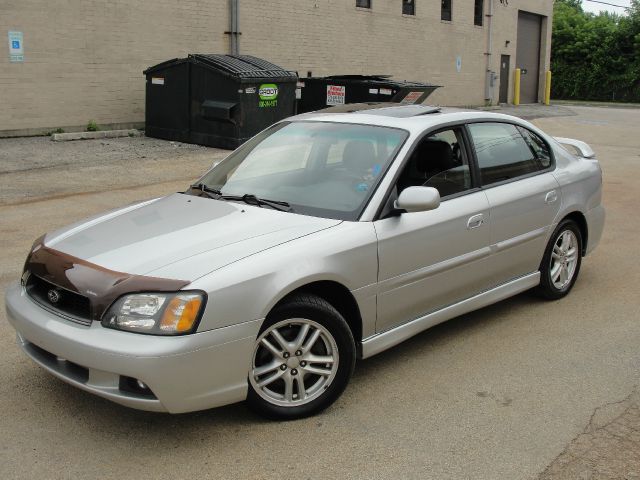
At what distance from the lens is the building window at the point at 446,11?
26.0m

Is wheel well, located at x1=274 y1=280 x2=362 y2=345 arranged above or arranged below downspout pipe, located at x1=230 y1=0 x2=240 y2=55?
below

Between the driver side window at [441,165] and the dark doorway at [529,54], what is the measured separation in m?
28.7

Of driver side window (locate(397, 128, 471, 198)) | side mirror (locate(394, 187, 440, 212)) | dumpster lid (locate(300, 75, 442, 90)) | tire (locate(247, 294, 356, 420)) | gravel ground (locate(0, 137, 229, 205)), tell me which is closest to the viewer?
tire (locate(247, 294, 356, 420))

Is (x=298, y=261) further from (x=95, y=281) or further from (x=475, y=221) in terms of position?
(x=475, y=221)

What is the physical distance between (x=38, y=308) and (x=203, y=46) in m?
14.8

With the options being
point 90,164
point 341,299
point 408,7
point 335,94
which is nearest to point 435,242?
point 341,299

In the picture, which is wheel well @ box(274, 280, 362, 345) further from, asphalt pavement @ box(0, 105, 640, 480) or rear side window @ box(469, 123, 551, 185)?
rear side window @ box(469, 123, 551, 185)

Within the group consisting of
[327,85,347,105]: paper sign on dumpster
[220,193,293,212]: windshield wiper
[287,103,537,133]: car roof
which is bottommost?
[220,193,293,212]: windshield wiper

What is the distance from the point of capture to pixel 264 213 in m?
4.22

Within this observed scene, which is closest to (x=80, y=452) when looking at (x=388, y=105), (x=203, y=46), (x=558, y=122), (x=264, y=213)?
(x=264, y=213)

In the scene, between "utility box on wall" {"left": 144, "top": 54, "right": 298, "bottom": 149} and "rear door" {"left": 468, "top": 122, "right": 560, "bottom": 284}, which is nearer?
"rear door" {"left": 468, "top": 122, "right": 560, "bottom": 284}

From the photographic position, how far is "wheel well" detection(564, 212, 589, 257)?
19.3 feet

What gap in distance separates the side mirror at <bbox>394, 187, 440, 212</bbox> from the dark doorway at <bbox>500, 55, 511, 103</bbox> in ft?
89.7

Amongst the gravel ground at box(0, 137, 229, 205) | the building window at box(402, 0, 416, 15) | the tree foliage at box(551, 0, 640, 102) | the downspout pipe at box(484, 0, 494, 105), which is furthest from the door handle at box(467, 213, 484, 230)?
the tree foliage at box(551, 0, 640, 102)
